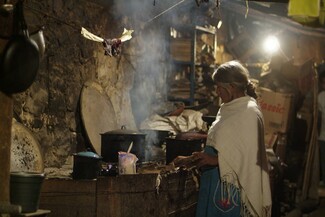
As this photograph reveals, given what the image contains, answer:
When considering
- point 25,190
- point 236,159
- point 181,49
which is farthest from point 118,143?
point 181,49

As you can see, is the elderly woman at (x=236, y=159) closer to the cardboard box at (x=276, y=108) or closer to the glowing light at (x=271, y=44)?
the cardboard box at (x=276, y=108)

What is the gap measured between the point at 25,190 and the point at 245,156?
2728 mm

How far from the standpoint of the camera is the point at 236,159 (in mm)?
5902

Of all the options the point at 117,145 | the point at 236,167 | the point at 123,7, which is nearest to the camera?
the point at 236,167

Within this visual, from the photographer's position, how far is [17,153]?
6328mm

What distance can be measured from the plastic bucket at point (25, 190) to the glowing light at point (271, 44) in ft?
35.5

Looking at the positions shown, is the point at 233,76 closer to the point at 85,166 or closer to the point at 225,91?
the point at 225,91

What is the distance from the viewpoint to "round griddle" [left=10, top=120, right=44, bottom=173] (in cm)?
628

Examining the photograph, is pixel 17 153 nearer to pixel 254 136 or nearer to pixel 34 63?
pixel 34 63

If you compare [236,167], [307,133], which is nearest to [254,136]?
[236,167]

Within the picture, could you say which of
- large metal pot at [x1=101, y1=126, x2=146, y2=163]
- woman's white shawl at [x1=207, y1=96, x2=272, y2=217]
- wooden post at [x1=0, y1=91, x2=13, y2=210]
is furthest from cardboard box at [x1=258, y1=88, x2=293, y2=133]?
wooden post at [x1=0, y1=91, x2=13, y2=210]

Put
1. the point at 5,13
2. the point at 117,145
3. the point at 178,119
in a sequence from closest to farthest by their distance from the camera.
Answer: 1. the point at 5,13
2. the point at 117,145
3. the point at 178,119

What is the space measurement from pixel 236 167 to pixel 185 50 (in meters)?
6.58

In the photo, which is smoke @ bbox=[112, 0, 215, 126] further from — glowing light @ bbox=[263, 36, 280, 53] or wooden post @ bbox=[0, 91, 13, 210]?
wooden post @ bbox=[0, 91, 13, 210]
